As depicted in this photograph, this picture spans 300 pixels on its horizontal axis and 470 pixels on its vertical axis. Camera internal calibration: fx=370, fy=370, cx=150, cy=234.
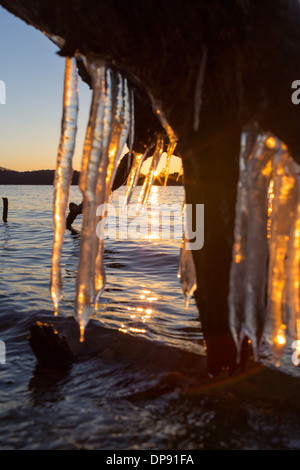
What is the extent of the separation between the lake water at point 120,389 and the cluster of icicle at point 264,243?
1671mm

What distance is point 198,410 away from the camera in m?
4.10

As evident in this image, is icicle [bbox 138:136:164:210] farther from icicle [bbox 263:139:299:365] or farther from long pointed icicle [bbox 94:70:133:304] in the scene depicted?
icicle [bbox 263:139:299:365]

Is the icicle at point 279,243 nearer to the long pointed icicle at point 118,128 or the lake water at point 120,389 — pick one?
the long pointed icicle at point 118,128

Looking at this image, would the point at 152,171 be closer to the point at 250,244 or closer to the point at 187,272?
the point at 187,272

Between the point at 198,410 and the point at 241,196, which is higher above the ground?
the point at 241,196

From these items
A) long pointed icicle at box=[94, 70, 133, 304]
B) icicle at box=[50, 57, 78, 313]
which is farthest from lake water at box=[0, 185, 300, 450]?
long pointed icicle at box=[94, 70, 133, 304]

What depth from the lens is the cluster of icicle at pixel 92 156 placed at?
8.51 feet

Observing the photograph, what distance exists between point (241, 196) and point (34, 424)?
3.28 m

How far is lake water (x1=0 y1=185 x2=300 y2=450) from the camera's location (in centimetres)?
366

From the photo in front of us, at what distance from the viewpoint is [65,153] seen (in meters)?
2.69

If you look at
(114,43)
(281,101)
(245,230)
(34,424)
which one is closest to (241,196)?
(245,230)
